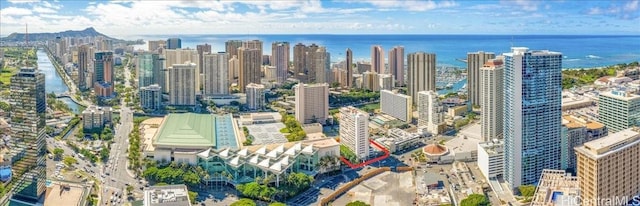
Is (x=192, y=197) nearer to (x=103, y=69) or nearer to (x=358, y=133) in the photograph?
(x=358, y=133)

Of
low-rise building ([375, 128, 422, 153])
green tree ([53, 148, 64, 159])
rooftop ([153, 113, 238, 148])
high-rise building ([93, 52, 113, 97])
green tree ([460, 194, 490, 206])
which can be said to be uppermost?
high-rise building ([93, 52, 113, 97])

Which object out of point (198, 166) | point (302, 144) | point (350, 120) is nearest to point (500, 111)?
point (350, 120)

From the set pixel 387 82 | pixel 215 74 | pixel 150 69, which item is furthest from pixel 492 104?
pixel 150 69

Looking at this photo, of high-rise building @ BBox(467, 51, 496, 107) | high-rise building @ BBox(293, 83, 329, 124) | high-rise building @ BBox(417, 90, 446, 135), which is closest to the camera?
high-rise building @ BBox(417, 90, 446, 135)

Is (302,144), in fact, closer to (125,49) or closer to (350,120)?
(350,120)

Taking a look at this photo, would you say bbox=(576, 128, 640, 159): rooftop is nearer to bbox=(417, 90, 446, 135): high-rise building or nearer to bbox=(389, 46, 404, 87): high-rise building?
bbox=(417, 90, 446, 135): high-rise building

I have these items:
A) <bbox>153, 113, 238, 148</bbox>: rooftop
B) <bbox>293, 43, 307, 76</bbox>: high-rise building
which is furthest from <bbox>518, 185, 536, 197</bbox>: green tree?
<bbox>293, 43, 307, 76</bbox>: high-rise building

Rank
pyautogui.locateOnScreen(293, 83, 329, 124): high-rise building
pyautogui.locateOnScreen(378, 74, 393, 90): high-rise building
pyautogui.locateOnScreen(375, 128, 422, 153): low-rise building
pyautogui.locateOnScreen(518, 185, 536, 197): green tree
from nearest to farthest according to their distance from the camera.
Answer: pyautogui.locateOnScreen(518, 185, 536, 197): green tree → pyautogui.locateOnScreen(375, 128, 422, 153): low-rise building → pyautogui.locateOnScreen(293, 83, 329, 124): high-rise building → pyautogui.locateOnScreen(378, 74, 393, 90): high-rise building
